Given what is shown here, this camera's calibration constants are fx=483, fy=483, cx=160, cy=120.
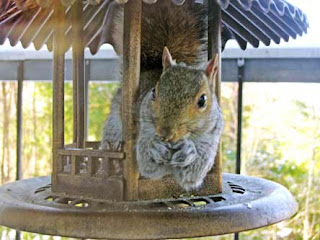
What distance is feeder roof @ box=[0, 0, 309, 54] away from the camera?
1178 millimetres

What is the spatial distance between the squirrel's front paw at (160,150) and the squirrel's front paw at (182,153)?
0.01m

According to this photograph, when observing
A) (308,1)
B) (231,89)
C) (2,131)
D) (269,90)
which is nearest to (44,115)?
(2,131)

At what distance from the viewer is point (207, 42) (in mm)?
1288

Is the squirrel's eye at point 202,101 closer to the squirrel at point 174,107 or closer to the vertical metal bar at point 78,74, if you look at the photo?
the squirrel at point 174,107

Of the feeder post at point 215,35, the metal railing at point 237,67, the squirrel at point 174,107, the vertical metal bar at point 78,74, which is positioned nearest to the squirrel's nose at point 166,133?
the squirrel at point 174,107

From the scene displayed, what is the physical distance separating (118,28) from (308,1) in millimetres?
1203

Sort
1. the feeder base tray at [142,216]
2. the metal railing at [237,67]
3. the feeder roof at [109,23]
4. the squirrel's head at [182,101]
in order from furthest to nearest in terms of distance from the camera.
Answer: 1. the metal railing at [237,67]
2. the feeder roof at [109,23]
3. the squirrel's head at [182,101]
4. the feeder base tray at [142,216]

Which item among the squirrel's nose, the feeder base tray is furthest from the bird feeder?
the squirrel's nose

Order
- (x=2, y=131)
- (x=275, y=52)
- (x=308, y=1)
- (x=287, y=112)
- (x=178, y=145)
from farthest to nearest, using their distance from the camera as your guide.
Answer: (x=287, y=112) → (x=2, y=131) → (x=308, y=1) → (x=275, y=52) → (x=178, y=145)

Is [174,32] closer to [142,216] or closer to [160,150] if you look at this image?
[160,150]

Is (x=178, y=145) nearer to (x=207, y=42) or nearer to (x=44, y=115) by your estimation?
(x=207, y=42)

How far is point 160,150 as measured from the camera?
3.27ft

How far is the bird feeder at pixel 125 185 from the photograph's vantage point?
0.88 metres

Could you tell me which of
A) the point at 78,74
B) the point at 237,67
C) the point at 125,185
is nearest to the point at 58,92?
the point at 78,74
